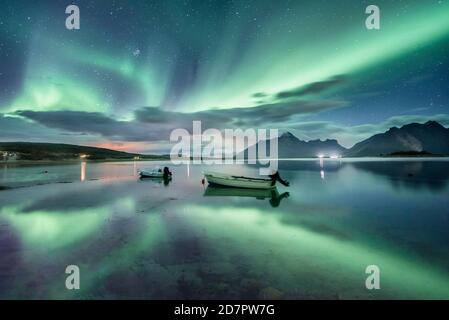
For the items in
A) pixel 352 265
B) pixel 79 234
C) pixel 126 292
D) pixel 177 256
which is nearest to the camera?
pixel 126 292

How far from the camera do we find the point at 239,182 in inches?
1298

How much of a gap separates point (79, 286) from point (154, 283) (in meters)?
2.51

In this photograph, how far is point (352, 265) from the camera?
32.6ft

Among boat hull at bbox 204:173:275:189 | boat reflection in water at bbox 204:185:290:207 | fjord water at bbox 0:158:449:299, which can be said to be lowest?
fjord water at bbox 0:158:449:299

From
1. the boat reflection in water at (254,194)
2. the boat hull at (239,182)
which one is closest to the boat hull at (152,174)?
the boat reflection in water at (254,194)

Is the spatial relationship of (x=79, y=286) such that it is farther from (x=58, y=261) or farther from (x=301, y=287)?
(x=301, y=287)

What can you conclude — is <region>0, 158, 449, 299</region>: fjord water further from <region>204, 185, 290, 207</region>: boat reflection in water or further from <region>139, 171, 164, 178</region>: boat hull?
<region>139, 171, 164, 178</region>: boat hull

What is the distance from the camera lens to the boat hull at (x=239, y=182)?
31.7m

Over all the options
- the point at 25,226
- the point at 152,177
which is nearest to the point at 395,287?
the point at 25,226

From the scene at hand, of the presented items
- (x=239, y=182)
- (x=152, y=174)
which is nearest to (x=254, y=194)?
(x=239, y=182)

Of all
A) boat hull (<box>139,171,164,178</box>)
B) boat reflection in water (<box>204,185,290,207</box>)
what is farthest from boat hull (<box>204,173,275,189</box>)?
boat hull (<box>139,171,164,178</box>)

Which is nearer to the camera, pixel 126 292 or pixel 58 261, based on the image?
pixel 126 292

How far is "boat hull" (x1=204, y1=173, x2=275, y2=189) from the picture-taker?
104 ft

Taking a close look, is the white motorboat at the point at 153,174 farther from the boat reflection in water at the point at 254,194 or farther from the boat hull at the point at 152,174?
the boat reflection in water at the point at 254,194
